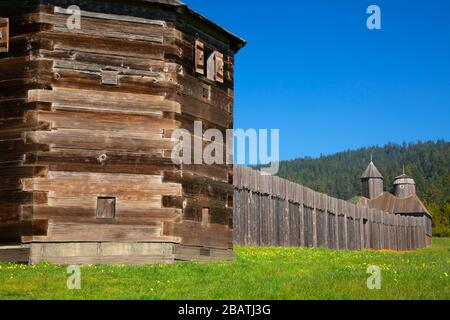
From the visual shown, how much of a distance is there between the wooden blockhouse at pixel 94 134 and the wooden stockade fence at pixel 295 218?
10903 mm

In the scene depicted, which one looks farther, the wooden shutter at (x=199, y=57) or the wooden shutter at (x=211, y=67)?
the wooden shutter at (x=211, y=67)

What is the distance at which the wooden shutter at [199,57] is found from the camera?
21.1m

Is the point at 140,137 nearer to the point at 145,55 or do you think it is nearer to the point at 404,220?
the point at 145,55

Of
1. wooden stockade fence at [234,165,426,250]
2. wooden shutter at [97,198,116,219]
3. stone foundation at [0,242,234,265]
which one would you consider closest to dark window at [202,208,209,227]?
stone foundation at [0,242,234,265]

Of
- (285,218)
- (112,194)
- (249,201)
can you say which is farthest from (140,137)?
(285,218)

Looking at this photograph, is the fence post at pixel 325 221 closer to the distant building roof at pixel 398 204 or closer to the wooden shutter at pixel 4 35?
the wooden shutter at pixel 4 35

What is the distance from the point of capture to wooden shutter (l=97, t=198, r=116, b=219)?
18781mm

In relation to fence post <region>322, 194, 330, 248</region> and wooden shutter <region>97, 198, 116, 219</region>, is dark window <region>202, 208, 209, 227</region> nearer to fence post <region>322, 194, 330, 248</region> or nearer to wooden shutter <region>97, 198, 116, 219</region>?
wooden shutter <region>97, 198, 116, 219</region>

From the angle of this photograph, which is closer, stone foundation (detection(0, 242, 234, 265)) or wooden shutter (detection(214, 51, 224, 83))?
stone foundation (detection(0, 242, 234, 265))

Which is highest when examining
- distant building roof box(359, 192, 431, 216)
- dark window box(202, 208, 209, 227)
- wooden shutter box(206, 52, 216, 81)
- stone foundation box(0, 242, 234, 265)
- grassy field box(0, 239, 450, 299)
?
wooden shutter box(206, 52, 216, 81)

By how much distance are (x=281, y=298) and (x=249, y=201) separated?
20.3m

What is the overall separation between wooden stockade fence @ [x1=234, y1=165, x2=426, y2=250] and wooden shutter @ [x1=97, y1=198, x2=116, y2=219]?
39.1 ft

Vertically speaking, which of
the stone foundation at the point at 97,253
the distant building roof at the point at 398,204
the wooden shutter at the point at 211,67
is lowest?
the stone foundation at the point at 97,253

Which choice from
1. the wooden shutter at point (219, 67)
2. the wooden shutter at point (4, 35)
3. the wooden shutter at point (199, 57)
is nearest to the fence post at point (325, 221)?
the wooden shutter at point (219, 67)
